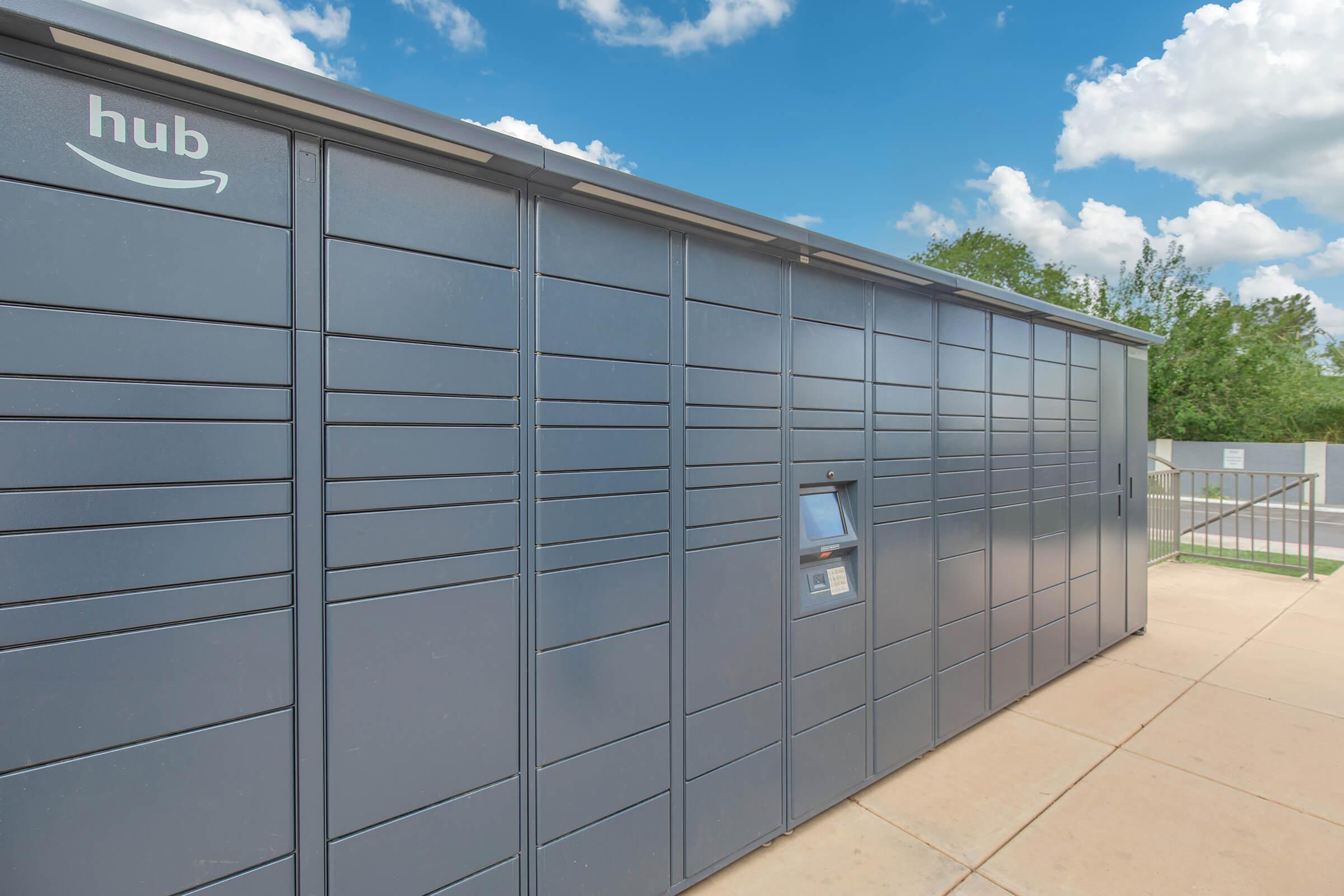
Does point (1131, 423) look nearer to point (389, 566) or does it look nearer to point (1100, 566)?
point (1100, 566)

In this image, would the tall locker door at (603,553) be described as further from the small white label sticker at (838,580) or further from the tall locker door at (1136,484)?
the tall locker door at (1136,484)

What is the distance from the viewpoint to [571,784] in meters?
2.11

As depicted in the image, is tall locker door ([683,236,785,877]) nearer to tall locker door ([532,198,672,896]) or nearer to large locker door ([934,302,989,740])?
tall locker door ([532,198,672,896])

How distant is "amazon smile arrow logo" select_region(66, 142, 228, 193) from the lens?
138 cm

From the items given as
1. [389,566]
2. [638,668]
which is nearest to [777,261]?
[638,668]

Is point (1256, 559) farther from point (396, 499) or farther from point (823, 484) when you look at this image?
point (396, 499)

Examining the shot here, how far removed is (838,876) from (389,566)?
2.15m

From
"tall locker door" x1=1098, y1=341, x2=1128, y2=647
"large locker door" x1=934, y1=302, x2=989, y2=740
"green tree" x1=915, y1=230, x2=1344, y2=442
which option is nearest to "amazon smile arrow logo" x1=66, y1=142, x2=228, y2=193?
"large locker door" x1=934, y1=302, x2=989, y2=740

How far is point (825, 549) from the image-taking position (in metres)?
2.88

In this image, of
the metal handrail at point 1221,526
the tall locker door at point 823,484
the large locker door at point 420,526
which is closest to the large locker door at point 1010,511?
the tall locker door at point 823,484

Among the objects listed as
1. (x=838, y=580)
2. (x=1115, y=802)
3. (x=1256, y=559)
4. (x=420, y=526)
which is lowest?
(x=1115, y=802)

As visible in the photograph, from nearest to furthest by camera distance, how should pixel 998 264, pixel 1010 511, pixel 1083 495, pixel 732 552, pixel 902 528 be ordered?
1. pixel 732 552
2. pixel 902 528
3. pixel 1010 511
4. pixel 1083 495
5. pixel 998 264

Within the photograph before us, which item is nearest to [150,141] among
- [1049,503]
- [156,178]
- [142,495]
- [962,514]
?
[156,178]

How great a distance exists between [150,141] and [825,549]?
268 cm
